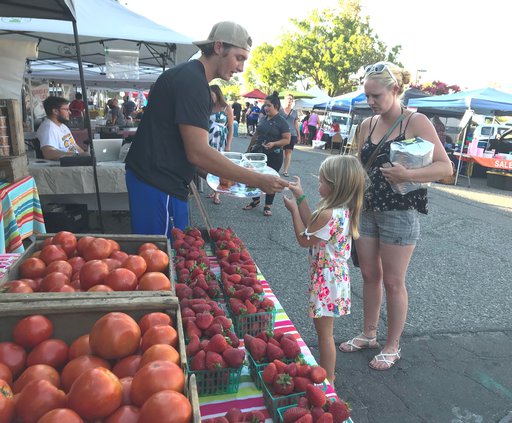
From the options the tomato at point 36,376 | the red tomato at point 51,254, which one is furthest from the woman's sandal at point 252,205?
the tomato at point 36,376

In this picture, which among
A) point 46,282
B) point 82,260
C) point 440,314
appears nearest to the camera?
point 46,282

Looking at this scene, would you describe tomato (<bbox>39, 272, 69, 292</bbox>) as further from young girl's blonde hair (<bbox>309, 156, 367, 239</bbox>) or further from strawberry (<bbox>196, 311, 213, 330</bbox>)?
young girl's blonde hair (<bbox>309, 156, 367, 239</bbox>)

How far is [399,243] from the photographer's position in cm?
262

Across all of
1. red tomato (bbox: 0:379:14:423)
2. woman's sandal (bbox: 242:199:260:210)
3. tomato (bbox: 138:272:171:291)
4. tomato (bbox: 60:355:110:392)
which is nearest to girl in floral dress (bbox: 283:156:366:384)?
tomato (bbox: 138:272:171:291)

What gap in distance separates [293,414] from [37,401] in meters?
0.73

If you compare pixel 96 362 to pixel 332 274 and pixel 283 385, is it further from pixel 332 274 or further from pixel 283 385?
pixel 332 274

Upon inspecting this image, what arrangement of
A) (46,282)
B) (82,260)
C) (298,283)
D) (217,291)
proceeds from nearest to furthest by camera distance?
1. (46,282)
2. (82,260)
3. (217,291)
4. (298,283)

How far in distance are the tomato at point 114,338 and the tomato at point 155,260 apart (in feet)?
1.93

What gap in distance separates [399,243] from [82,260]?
1.90 meters

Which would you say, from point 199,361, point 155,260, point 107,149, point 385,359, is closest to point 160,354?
point 199,361

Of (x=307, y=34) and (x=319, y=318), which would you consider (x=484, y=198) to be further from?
(x=307, y=34)

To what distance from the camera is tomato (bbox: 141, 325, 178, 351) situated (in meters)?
1.21

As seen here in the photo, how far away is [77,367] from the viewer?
1.13 metres

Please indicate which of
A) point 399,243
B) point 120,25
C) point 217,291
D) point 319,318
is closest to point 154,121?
point 217,291
